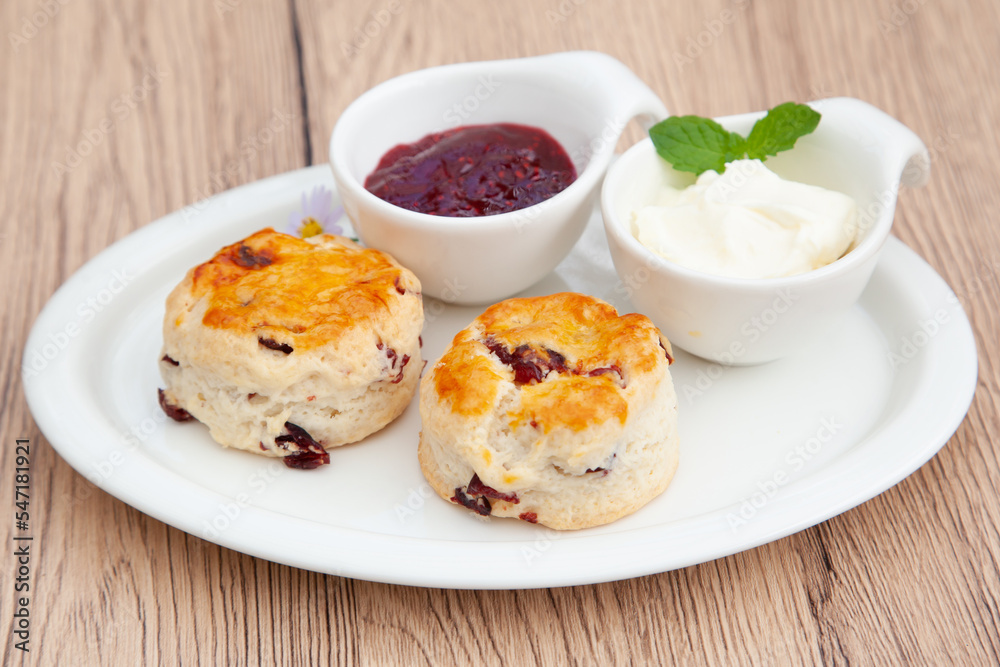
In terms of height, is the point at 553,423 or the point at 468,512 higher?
the point at 553,423

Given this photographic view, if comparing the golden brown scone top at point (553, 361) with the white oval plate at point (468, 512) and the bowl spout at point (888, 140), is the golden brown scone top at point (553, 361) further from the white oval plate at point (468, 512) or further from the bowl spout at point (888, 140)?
the bowl spout at point (888, 140)

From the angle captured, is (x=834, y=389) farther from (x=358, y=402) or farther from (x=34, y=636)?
(x=34, y=636)

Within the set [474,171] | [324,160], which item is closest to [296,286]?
[474,171]

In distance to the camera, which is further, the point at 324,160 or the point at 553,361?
the point at 324,160

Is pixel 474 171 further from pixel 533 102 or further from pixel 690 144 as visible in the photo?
pixel 690 144

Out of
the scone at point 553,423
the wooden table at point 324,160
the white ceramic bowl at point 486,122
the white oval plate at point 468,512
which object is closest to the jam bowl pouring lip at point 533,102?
the white ceramic bowl at point 486,122

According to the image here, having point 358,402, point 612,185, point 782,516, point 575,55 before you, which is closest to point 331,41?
point 575,55
